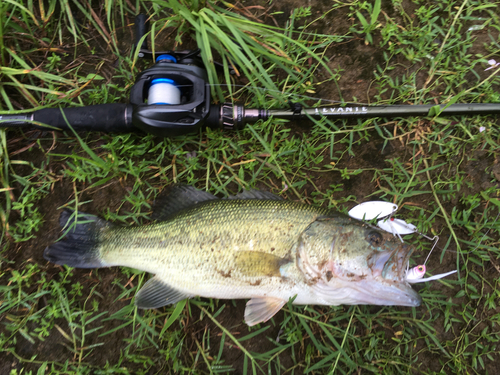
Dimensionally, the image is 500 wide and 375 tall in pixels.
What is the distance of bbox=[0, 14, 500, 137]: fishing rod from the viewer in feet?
7.17

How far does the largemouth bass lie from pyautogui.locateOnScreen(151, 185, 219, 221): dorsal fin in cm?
3

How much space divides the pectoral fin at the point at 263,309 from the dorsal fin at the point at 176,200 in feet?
3.01

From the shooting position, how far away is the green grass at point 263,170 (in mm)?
2457

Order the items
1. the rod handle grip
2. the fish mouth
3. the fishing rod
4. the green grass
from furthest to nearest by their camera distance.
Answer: the green grass < the rod handle grip < the fishing rod < the fish mouth

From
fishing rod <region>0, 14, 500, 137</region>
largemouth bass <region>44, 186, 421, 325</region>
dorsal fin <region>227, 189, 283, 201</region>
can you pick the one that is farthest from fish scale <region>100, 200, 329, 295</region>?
fishing rod <region>0, 14, 500, 137</region>

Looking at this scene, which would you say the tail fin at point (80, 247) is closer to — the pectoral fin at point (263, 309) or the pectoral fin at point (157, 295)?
the pectoral fin at point (157, 295)

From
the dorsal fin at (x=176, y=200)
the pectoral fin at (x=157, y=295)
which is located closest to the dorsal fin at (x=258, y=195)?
the dorsal fin at (x=176, y=200)

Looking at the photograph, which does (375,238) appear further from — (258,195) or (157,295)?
(157,295)

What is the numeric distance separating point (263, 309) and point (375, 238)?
3.26 feet

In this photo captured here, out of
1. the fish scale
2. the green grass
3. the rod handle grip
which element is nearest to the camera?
the fish scale

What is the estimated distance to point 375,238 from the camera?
1.98 meters

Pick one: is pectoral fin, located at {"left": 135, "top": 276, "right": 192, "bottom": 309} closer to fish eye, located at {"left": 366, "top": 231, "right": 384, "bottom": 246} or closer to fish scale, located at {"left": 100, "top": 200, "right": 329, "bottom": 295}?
fish scale, located at {"left": 100, "top": 200, "right": 329, "bottom": 295}

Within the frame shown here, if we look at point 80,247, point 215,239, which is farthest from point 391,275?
point 80,247

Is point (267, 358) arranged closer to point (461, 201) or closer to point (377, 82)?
point (461, 201)
